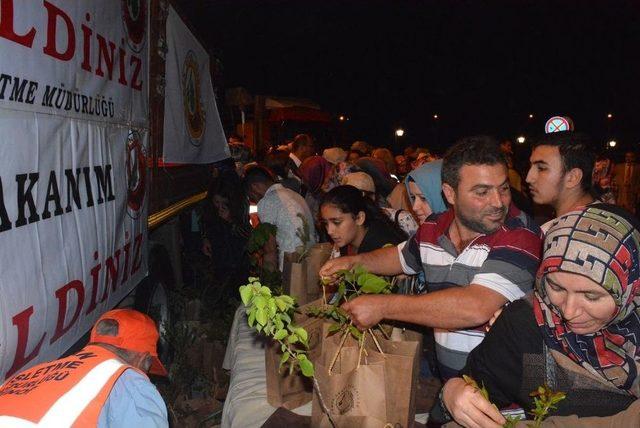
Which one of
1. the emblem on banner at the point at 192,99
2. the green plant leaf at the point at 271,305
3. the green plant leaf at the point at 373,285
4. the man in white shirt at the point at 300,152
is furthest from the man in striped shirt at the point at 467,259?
the man in white shirt at the point at 300,152

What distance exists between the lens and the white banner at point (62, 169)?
2006 millimetres

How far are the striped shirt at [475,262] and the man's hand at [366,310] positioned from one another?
0.37 m

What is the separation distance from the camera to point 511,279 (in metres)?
2.07

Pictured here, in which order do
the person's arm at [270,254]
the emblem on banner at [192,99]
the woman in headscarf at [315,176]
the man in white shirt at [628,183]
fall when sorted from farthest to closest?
the man in white shirt at [628,183], the woman in headscarf at [315,176], the emblem on banner at [192,99], the person's arm at [270,254]

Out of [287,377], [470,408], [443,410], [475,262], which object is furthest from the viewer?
[287,377]

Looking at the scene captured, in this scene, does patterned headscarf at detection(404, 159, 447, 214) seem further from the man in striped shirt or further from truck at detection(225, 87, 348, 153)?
truck at detection(225, 87, 348, 153)

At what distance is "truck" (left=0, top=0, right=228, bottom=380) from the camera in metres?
2.02

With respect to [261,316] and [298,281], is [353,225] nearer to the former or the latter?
[298,281]

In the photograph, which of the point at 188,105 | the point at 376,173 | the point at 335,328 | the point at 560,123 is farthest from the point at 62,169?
the point at 376,173

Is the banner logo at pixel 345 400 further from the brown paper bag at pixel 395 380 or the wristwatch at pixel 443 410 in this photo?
the wristwatch at pixel 443 410

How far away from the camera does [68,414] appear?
5.83 ft

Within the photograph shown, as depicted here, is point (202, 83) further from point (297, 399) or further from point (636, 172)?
point (636, 172)

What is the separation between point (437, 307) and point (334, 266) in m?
0.78

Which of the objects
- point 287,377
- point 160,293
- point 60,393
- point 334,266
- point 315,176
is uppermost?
point 315,176
